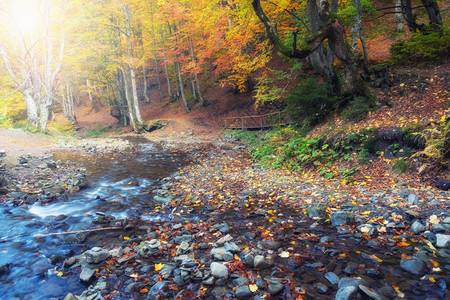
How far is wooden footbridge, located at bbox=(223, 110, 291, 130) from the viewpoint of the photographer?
604 inches

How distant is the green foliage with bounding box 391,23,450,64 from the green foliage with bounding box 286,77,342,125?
3.51 metres

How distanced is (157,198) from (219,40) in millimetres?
15748

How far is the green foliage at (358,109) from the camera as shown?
7.90 metres

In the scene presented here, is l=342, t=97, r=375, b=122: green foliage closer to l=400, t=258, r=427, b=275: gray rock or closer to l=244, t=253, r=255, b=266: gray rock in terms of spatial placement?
l=400, t=258, r=427, b=275: gray rock

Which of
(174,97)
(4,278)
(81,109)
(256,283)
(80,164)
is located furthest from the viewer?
(81,109)

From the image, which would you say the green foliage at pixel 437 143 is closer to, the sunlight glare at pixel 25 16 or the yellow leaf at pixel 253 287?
the yellow leaf at pixel 253 287

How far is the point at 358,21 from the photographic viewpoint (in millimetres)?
9609

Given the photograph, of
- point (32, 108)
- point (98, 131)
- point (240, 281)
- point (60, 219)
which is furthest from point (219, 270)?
point (98, 131)

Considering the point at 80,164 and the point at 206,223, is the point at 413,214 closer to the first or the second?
the point at 206,223

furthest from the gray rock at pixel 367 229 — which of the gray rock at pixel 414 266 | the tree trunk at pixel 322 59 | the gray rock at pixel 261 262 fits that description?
the tree trunk at pixel 322 59

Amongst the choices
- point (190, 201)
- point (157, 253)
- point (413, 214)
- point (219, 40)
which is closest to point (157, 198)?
point (190, 201)

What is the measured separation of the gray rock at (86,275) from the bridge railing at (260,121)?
491 inches

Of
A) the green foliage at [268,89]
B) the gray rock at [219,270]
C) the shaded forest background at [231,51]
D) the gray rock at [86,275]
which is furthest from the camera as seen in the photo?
the green foliage at [268,89]

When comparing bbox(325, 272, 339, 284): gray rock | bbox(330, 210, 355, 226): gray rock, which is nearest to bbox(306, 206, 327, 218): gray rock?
bbox(330, 210, 355, 226): gray rock
